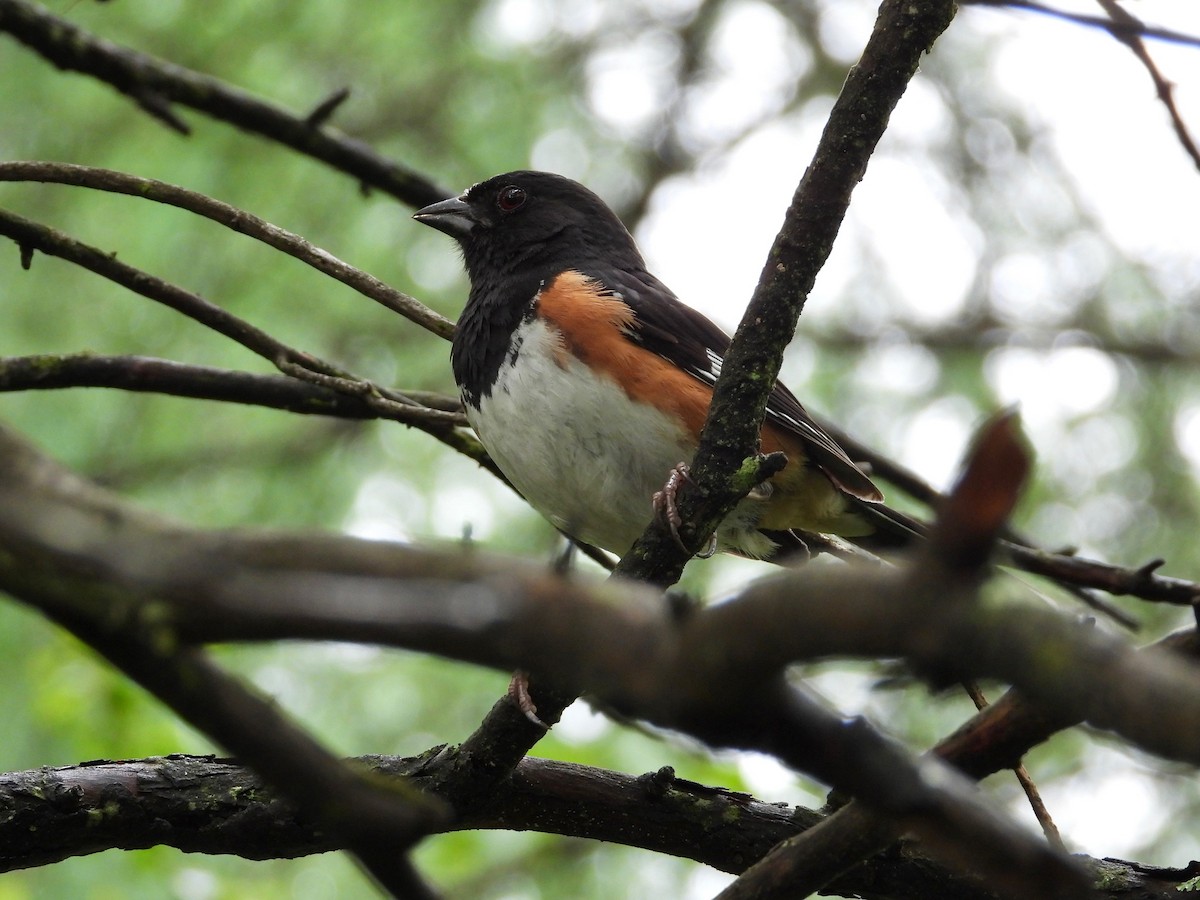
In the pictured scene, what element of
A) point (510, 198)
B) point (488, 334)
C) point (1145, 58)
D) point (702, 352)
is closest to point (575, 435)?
point (488, 334)

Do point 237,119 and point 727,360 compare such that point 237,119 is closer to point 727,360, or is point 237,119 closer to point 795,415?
point 795,415

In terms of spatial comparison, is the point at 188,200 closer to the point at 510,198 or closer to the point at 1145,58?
the point at 510,198

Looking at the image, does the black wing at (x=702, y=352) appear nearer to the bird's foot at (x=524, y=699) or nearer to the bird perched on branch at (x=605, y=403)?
the bird perched on branch at (x=605, y=403)

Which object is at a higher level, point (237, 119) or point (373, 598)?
point (237, 119)

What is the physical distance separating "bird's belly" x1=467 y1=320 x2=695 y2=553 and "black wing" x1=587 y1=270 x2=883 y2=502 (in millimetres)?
229

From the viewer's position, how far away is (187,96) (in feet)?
11.6

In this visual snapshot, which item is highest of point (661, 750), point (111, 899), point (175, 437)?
point (175, 437)

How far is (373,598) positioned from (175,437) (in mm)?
4452

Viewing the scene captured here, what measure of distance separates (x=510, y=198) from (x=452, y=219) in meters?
0.20

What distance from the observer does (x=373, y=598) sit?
0.79 m

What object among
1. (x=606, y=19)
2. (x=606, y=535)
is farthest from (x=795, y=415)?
(x=606, y=19)

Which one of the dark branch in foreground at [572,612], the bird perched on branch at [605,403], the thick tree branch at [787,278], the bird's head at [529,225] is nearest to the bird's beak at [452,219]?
the bird's head at [529,225]

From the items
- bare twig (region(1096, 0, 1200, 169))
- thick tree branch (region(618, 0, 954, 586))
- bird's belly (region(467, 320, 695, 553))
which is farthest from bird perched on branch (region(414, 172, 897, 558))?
bare twig (region(1096, 0, 1200, 169))

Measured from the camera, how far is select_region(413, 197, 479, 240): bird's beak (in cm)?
363
